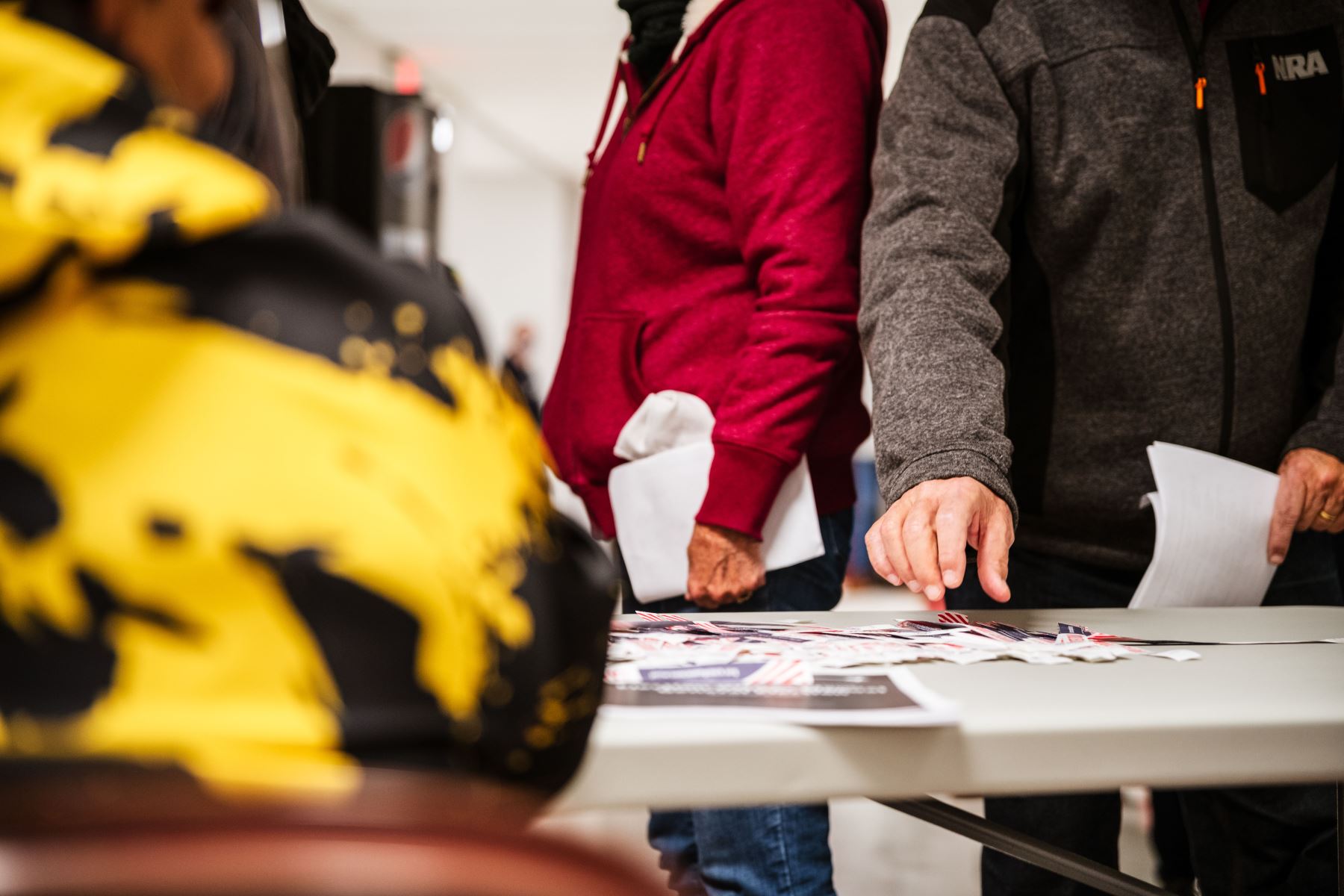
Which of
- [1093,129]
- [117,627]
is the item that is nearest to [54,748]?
[117,627]

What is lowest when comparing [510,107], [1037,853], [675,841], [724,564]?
[675,841]

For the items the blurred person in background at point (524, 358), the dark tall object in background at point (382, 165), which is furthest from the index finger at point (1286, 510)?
the blurred person in background at point (524, 358)

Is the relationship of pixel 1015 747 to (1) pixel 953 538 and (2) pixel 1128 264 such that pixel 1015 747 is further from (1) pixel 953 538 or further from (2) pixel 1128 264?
(2) pixel 1128 264

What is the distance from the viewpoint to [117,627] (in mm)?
302

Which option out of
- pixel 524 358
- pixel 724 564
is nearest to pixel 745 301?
pixel 724 564

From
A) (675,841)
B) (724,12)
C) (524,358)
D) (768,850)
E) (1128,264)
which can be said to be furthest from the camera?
(524,358)

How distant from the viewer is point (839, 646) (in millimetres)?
777

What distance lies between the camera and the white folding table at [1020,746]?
0.52 m

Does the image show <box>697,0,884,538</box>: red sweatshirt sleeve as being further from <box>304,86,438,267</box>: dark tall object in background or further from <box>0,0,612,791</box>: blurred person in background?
<box>0,0,612,791</box>: blurred person in background

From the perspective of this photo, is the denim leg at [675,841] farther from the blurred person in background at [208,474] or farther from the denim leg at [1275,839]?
the blurred person in background at [208,474]

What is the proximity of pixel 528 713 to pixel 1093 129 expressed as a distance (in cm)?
102

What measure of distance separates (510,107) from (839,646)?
6968 mm

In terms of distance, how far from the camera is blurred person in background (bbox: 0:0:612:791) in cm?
30

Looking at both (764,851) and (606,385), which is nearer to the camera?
(764,851)
